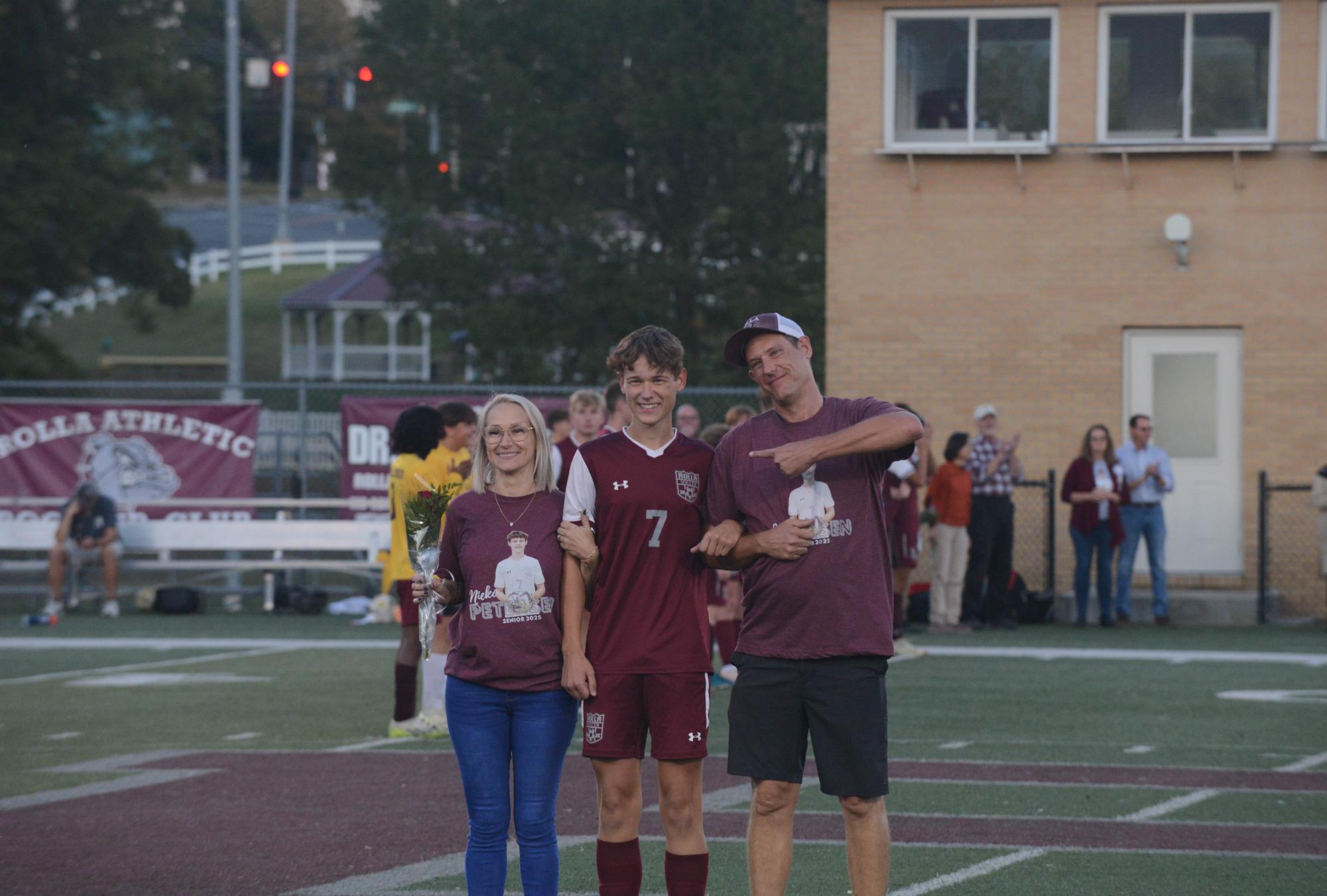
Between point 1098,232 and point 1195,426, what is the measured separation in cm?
249

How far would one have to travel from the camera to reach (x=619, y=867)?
562 centimetres

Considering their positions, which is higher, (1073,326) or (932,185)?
(932,185)

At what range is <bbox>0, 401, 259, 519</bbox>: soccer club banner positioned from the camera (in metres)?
20.3

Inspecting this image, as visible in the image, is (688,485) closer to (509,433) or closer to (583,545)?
(583,545)

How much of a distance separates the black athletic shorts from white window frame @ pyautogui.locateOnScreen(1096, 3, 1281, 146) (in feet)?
50.3

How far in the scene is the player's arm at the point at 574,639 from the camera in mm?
5625

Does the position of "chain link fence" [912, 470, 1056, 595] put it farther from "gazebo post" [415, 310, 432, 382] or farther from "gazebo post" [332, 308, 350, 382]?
"gazebo post" [332, 308, 350, 382]

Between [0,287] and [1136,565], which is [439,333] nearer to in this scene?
[0,287]

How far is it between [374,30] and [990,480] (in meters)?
25.2

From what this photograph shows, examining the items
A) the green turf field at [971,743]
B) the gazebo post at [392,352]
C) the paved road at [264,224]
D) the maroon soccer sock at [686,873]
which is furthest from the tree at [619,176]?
the paved road at [264,224]

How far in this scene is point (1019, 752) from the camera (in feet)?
33.9

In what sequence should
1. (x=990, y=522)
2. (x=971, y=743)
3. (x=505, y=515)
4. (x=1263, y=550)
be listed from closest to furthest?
(x=505, y=515) < (x=971, y=743) < (x=990, y=522) < (x=1263, y=550)

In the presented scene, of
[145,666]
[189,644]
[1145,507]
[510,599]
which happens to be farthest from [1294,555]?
[510,599]

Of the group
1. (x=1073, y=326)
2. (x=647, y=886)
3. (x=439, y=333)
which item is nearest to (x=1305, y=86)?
(x=1073, y=326)
